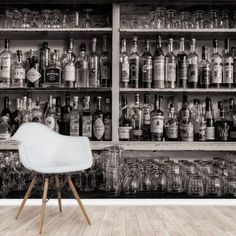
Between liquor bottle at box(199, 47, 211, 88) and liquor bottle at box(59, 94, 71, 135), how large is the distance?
1.07m

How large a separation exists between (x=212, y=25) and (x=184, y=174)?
3.94 feet

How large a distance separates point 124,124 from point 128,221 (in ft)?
3.08

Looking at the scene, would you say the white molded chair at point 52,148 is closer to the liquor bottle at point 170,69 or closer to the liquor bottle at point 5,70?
the liquor bottle at point 5,70

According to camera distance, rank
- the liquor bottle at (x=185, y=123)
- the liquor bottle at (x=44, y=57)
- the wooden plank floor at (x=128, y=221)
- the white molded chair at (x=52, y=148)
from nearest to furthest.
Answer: the wooden plank floor at (x=128, y=221) < the white molded chair at (x=52, y=148) < the liquor bottle at (x=185, y=123) < the liquor bottle at (x=44, y=57)

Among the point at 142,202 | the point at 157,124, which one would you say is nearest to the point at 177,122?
the point at 157,124

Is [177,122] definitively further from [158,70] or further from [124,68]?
[124,68]

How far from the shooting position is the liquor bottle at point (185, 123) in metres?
3.26

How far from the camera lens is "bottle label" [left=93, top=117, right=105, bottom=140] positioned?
3.27m

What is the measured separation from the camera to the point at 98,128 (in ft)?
10.8

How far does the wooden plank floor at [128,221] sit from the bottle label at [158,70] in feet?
3.23

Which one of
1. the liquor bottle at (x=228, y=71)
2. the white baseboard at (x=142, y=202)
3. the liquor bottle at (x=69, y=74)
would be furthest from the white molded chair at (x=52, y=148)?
the liquor bottle at (x=228, y=71)

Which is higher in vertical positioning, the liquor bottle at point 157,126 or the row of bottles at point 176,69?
the row of bottles at point 176,69

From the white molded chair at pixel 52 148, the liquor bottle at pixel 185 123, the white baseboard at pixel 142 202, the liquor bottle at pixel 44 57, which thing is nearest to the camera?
the white molded chair at pixel 52 148

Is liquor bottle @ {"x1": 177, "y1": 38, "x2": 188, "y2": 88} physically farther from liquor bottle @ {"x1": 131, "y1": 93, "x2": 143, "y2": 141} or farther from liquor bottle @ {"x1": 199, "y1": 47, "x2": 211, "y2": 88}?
liquor bottle @ {"x1": 131, "y1": 93, "x2": 143, "y2": 141}
